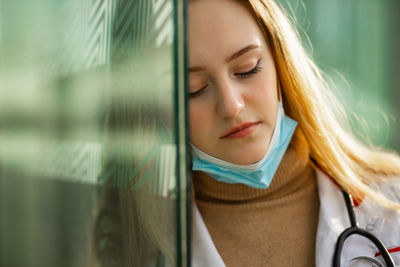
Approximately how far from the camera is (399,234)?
87 cm

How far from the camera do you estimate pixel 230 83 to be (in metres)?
0.78

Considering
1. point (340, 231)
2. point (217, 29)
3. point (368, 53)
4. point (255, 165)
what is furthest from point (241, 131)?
point (368, 53)

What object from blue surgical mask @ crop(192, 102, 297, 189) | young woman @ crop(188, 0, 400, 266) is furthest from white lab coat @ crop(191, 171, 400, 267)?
blue surgical mask @ crop(192, 102, 297, 189)

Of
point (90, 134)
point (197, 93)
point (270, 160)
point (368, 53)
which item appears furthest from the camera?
point (368, 53)

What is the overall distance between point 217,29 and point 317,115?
375 millimetres

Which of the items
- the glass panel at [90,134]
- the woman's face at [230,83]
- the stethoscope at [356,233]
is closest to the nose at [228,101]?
the woman's face at [230,83]

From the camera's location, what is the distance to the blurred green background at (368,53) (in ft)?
8.86

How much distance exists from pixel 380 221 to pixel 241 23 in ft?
1.78

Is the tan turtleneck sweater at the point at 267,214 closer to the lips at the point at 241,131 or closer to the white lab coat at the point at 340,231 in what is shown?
the white lab coat at the point at 340,231

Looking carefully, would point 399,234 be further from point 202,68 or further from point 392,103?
point 392,103

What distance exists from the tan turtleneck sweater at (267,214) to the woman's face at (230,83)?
5.7 inches

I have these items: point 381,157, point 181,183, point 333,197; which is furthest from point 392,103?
point 181,183

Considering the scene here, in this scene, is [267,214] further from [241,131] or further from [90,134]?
[90,134]

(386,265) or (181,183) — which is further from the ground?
(181,183)
